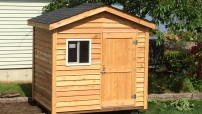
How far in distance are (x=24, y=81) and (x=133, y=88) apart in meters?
5.41

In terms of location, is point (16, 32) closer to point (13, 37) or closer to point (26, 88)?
point (13, 37)

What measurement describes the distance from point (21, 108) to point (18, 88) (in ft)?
6.72

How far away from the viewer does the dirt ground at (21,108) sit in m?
13.1

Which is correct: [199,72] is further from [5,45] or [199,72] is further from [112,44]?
[5,45]

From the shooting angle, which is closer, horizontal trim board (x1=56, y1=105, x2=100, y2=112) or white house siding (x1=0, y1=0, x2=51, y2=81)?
horizontal trim board (x1=56, y1=105, x2=100, y2=112)

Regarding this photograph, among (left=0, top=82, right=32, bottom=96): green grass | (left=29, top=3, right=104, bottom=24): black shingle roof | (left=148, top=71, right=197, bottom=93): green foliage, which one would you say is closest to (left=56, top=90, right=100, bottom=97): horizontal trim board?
(left=29, top=3, right=104, bottom=24): black shingle roof

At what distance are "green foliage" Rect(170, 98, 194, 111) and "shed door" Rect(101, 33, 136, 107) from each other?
206 cm

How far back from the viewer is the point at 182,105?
14477 millimetres

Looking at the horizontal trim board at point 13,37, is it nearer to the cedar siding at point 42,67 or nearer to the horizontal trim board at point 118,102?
the cedar siding at point 42,67

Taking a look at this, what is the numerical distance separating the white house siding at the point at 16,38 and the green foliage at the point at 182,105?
5380mm

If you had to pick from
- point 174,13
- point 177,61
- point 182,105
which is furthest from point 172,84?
point 174,13

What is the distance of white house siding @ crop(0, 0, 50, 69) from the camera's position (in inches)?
665

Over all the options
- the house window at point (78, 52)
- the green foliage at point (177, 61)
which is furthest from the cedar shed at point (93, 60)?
the green foliage at point (177, 61)

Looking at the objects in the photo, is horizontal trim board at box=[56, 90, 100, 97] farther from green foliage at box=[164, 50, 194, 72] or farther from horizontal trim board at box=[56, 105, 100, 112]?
green foliage at box=[164, 50, 194, 72]
